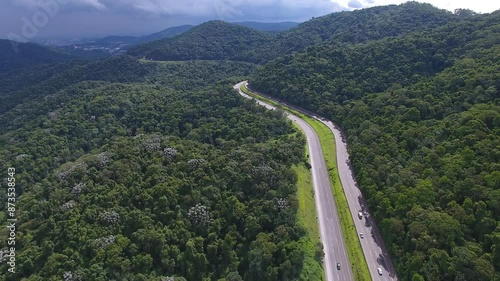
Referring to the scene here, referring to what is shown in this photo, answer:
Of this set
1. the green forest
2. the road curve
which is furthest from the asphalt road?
A: the road curve

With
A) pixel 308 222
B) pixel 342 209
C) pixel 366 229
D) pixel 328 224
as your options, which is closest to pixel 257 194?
pixel 308 222

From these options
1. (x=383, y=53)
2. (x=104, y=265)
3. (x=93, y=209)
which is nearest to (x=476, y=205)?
(x=104, y=265)

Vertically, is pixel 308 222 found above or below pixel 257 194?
below

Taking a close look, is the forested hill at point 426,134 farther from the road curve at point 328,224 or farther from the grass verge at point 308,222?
the grass verge at point 308,222

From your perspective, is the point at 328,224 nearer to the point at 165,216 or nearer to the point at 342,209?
the point at 342,209

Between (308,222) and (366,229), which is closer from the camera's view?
(366,229)

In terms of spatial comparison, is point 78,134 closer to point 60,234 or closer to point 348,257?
point 60,234

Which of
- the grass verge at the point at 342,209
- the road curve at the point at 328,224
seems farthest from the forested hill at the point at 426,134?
the road curve at the point at 328,224
